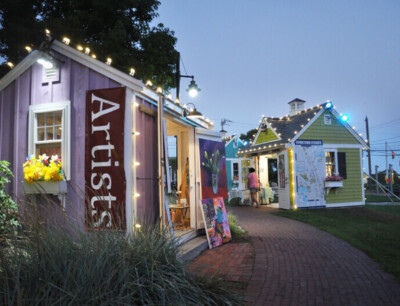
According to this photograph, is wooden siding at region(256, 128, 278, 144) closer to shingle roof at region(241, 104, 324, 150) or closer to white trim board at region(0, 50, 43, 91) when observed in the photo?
shingle roof at region(241, 104, 324, 150)

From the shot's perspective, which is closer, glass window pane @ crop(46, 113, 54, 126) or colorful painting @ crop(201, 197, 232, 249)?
glass window pane @ crop(46, 113, 54, 126)

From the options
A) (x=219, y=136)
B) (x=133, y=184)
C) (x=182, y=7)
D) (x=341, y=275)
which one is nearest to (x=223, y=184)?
(x=219, y=136)

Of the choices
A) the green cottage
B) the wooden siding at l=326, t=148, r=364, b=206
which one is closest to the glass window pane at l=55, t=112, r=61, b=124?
the green cottage

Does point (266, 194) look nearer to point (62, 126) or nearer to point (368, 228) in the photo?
point (368, 228)

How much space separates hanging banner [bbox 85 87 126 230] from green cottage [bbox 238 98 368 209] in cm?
902

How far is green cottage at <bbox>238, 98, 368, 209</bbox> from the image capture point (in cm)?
1270

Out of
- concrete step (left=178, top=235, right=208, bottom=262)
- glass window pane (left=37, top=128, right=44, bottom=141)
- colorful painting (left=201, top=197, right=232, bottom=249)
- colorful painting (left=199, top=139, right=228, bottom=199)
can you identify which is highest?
glass window pane (left=37, top=128, right=44, bottom=141)

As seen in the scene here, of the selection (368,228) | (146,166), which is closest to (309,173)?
(368,228)

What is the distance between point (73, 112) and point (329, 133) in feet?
36.9

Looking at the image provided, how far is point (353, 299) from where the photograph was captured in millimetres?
3633

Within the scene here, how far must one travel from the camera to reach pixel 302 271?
184 inches

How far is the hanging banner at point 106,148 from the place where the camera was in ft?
16.4

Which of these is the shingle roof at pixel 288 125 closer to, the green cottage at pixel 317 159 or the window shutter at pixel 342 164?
the green cottage at pixel 317 159

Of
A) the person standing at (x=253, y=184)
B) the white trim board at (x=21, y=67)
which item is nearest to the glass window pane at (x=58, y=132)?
the white trim board at (x=21, y=67)
